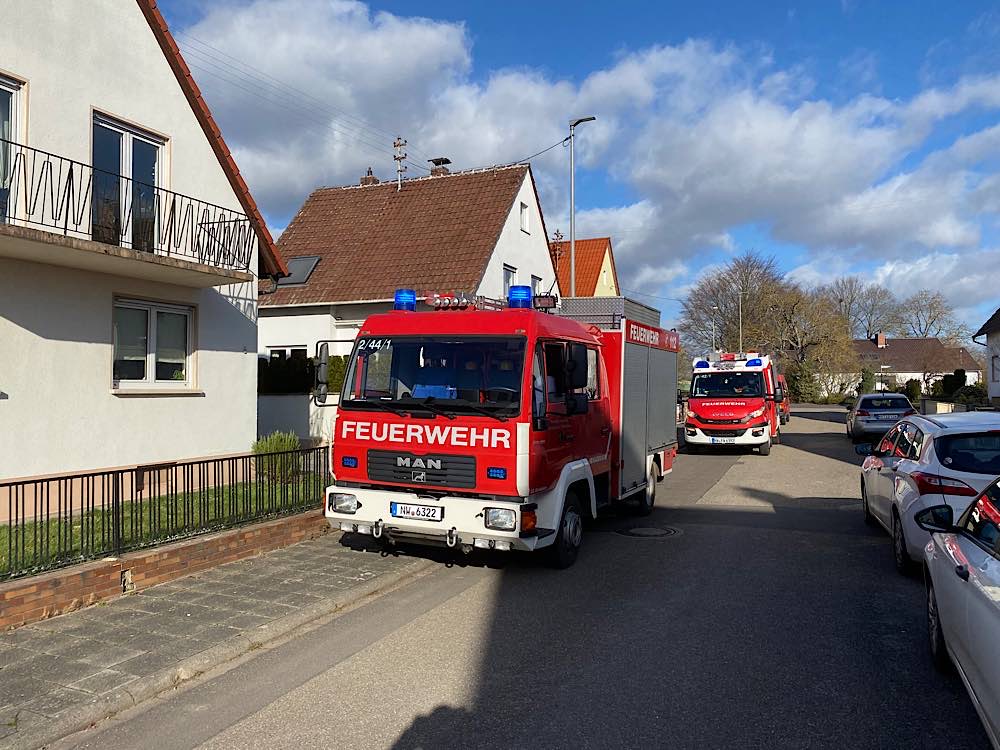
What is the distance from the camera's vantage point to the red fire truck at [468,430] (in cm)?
697

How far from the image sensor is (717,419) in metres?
20.6

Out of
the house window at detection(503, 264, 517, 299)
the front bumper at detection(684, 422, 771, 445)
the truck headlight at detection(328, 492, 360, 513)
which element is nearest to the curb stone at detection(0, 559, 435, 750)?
the truck headlight at detection(328, 492, 360, 513)

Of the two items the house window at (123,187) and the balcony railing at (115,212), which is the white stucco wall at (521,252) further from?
the house window at (123,187)

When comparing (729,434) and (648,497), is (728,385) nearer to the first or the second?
(729,434)

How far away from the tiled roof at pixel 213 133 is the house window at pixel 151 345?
6.54 feet

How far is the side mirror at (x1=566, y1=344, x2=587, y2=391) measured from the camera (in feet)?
25.0

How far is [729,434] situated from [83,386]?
15.2 meters

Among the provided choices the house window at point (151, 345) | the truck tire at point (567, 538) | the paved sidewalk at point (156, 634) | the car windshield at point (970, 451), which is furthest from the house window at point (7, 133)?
the car windshield at point (970, 451)

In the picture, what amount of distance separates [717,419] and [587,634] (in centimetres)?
1564

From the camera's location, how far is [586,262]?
1564 inches

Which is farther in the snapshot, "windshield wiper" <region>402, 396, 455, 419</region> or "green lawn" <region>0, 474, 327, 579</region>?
"windshield wiper" <region>402, 396, 455, 419</region>

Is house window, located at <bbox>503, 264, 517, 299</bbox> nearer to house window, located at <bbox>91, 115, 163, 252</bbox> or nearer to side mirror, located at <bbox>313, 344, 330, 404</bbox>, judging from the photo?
house window, located at <bbox>91, 115, 163, 252</bbox>

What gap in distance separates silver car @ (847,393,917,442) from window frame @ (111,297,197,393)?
19256 mm

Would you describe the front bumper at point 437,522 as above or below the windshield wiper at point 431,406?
below
